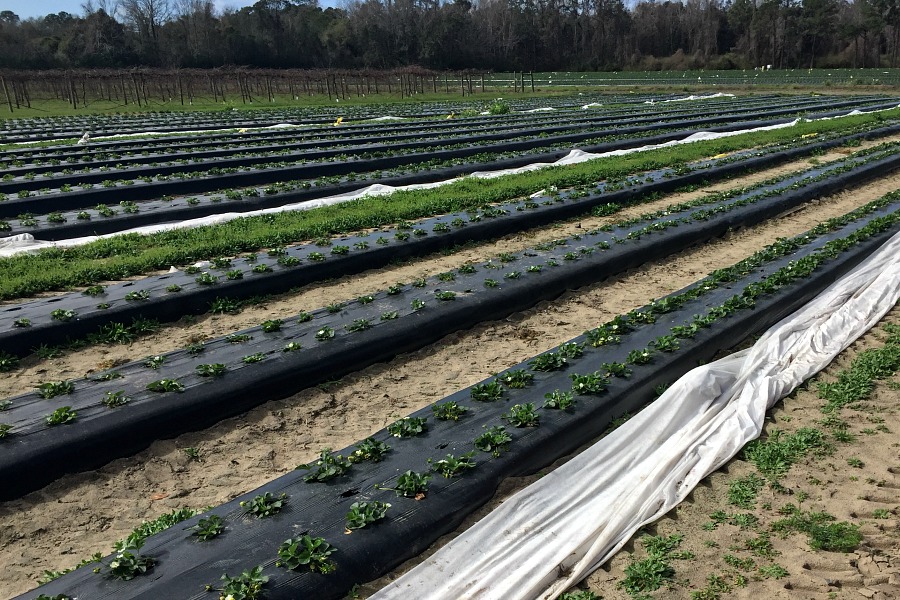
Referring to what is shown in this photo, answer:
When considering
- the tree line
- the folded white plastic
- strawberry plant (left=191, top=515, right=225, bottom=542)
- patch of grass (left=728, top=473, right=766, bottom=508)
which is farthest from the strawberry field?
the tree line

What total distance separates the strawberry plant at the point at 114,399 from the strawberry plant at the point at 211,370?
67 centimetres

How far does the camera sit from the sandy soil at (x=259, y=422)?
16.3ft

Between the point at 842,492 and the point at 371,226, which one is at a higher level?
the point at 371,226

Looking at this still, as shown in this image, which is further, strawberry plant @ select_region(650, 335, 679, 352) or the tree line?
the tree line

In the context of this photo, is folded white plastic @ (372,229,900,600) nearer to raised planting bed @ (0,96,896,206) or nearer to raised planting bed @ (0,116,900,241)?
raised planting bed @ (0,116,900,241)

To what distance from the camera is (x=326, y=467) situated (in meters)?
5.08

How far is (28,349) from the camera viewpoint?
7.38 meters

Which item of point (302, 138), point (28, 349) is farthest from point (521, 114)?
point (28, 349)

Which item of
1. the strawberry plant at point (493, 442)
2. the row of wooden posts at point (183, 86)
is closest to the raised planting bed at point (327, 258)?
the strawberry plant at point (493, 442)

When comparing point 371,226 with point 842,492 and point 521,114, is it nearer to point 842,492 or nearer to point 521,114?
point 842,492

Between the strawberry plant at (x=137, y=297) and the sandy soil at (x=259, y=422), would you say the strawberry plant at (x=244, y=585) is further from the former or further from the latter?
the strawberry plant at (x=137, y=297)

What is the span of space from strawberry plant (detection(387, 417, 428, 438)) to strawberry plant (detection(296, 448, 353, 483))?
50 centimetres

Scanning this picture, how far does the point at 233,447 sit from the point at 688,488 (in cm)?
362

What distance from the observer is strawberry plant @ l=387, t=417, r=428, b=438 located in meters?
5.56
